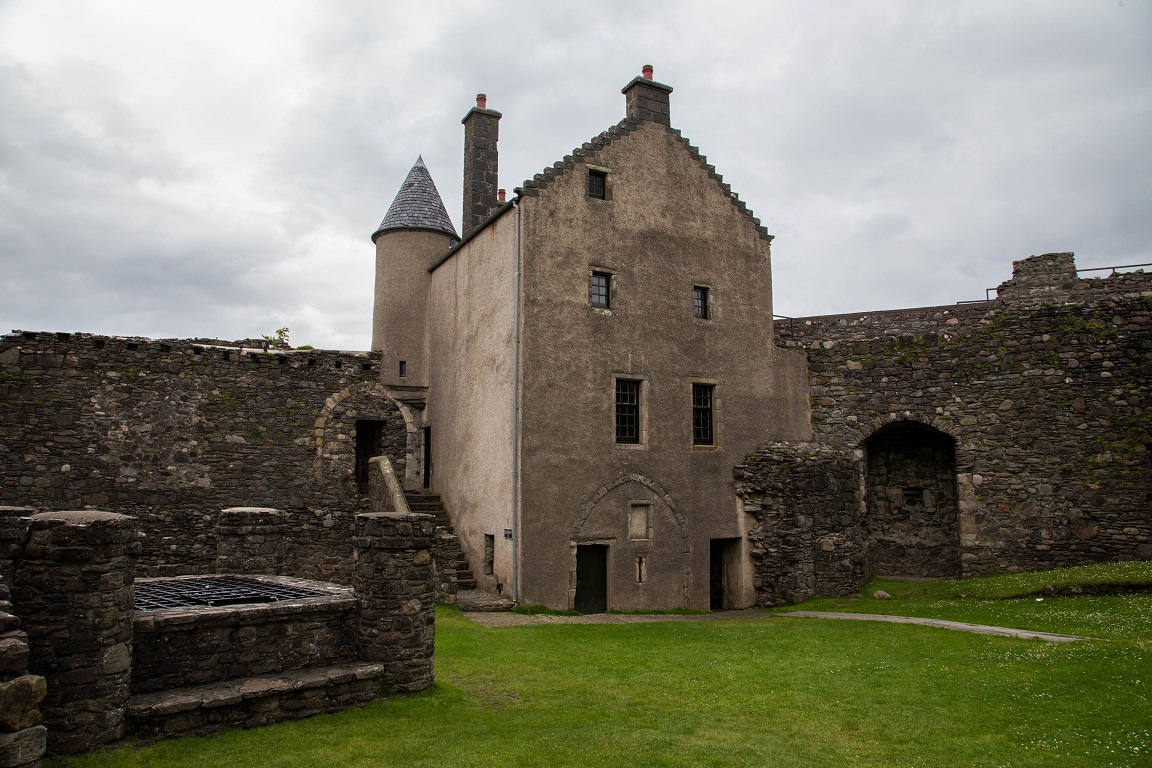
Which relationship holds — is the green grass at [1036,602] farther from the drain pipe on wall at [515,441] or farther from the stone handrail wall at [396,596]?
the stone handrail wall at [396,596]

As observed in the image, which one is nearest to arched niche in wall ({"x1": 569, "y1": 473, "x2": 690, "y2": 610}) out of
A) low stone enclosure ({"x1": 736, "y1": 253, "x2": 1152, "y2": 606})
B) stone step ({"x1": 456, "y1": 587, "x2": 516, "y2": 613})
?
stone step ({"x1": 456, "y1": 587, "x2": 516, "y2": 613})

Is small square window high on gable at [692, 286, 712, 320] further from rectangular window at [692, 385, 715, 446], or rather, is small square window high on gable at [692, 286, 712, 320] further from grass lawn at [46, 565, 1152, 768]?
grass lawn at [46, 565, 1152, 768]

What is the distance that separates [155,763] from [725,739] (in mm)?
5287

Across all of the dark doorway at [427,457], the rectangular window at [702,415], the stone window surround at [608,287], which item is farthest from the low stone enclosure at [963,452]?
the dark doorway at [427,457]

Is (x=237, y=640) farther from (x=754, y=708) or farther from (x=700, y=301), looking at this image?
(x=700, y=301)

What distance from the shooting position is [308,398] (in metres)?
20.0

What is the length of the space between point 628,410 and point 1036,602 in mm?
9218

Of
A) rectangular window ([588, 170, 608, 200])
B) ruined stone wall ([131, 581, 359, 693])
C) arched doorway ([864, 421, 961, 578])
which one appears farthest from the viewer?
arched doorway ([864, 421, 961, 578])

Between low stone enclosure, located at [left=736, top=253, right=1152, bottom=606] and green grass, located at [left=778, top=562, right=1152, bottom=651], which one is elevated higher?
low stone enclosure, located at [left=736, top=253, right=1152, bottom=606]

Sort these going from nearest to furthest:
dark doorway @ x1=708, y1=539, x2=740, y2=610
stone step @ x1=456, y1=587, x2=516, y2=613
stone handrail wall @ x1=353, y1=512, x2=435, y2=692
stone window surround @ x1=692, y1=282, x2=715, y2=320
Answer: stone handrail wall @ x1=353, y1=512, x2=435, y2=692 < stone step @ x1=456, y1=587, x2=516, y2=613 < dark doorway @ x1=708, y1=539, x2=740, y2=610 < stone window surround @ x1=692, y1=282, x2=715, y2=320

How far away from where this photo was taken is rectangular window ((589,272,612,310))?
63.1 ft

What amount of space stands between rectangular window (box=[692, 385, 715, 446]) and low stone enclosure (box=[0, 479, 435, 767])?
11369 mm

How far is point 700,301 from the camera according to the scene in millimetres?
20906

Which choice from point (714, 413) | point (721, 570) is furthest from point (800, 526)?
point (714, 413)
